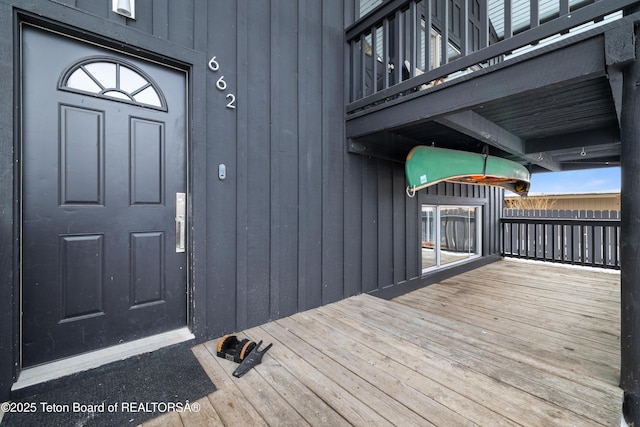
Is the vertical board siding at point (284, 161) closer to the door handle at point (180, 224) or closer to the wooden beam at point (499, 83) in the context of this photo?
the door handle at point (180, 224)

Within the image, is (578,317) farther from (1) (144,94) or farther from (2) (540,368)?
(1) (144,94)

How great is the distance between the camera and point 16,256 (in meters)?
1.36

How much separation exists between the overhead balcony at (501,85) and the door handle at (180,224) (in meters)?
1.76

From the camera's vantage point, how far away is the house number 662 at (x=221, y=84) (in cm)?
197

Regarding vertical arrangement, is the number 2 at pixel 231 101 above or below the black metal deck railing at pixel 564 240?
above

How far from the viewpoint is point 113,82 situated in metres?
1.68

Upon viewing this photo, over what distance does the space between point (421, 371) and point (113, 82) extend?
103 inches

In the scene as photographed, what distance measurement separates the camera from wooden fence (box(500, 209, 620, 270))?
4.55 m

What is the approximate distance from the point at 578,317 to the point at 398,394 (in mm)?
2472

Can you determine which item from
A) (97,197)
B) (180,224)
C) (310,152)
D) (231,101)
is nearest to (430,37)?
(310,152)

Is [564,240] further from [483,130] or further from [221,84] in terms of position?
[221,84]

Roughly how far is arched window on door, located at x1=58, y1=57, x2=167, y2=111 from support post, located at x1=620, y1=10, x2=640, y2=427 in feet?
8.87

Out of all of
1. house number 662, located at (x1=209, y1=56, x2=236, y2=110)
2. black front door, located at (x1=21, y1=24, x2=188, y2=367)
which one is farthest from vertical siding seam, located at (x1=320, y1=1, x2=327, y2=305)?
black front door, located at (x1=21, y1=24, x2=188, y2=367)

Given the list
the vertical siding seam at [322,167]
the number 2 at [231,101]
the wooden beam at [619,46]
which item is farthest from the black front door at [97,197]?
the wooden beam at [619,46]
